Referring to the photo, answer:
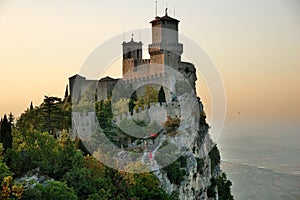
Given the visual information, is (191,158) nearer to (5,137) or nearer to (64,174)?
(64,174)

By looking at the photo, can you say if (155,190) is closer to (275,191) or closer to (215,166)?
(215,166)

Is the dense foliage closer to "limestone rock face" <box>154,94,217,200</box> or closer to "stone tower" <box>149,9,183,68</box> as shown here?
"limestone rock face" <box>154,94,217,200</box>

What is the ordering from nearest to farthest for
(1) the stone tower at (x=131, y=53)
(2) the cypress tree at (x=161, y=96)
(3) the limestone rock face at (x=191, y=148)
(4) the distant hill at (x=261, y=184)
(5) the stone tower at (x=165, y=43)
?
(3) the limestone rock face at (x=191, y=148)
(2) the cypress tree at (x=161, y=96)
(5) the stone tower at (x=165, y=43)
(1) the stone tower at (x=131, y=53)
(4) the distant hill at (x=261, y=184)

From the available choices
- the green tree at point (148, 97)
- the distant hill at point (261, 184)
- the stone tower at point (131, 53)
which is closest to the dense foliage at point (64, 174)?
the green tree at point (148, 97)

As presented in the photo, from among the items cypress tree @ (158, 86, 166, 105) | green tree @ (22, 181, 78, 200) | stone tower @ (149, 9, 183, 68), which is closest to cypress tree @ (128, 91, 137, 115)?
cypress tree @ (158, 86, 166, 105)

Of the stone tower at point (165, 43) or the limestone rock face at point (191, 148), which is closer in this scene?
the limestone rock face at point (191, 148)

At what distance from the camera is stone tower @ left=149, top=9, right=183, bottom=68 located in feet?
123

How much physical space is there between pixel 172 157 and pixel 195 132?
486 cm

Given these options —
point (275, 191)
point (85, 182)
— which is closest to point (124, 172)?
point (85, 182)

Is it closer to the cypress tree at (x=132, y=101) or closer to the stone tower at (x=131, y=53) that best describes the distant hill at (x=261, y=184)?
the stone tower at (x=131, y=53)

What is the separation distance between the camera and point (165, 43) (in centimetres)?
3778

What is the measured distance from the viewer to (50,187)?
18875mm

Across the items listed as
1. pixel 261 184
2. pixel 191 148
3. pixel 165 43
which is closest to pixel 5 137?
pixel 191 148

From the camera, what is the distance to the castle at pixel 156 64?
1423 inches
